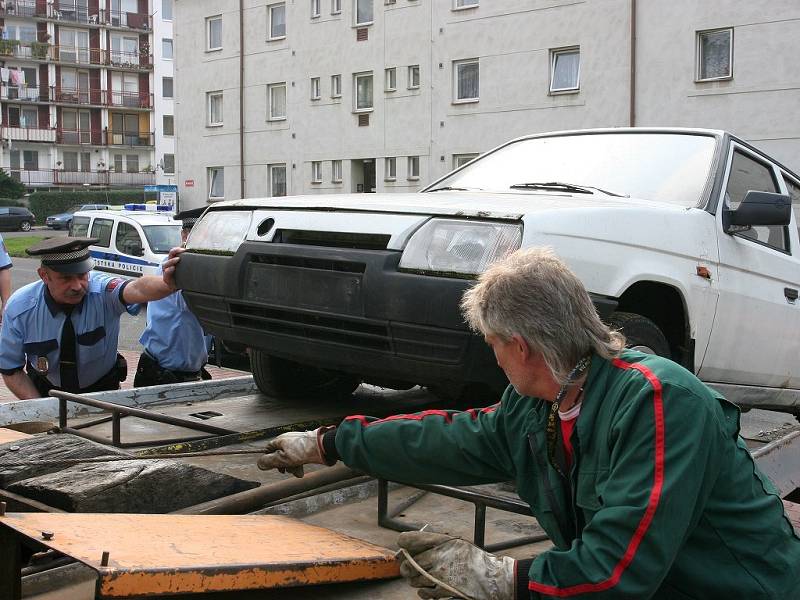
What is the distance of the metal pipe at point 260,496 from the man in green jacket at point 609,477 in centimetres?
94

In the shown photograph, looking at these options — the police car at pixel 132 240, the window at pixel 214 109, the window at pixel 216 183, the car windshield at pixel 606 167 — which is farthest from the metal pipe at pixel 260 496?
the window at pixel 214 109

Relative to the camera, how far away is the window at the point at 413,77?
3102 cm

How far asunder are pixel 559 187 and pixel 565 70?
23.5 m

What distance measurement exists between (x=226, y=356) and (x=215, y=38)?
3302cm

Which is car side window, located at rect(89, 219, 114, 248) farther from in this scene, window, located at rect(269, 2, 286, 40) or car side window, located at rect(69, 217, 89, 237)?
window, located at rect(269, 2, 286, 40)

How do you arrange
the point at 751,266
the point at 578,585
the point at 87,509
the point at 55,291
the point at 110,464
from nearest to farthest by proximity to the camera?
the point at 578,585 < the point at 87,509 < the point at 110,464 < the point at 751,266 < the point at 55,291

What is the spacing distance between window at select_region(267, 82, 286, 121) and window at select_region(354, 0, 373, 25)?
4.19 m

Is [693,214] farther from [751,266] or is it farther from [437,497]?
[437,497]

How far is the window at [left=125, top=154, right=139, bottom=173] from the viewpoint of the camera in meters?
70.6

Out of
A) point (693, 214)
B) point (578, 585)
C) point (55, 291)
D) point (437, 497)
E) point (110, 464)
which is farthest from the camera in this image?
point (55, 291)

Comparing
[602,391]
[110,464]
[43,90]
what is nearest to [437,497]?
[110,464]

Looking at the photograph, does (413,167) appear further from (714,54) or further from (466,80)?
(714,54)

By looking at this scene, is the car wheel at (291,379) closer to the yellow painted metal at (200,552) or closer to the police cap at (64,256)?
the police cap at (64,256)

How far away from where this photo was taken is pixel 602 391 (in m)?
2.17
